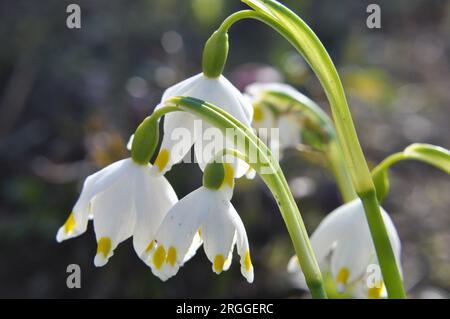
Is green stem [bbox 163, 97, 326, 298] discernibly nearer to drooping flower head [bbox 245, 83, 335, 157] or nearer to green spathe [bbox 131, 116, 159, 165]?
green spathe [bbox 131, 116, 159, 165]

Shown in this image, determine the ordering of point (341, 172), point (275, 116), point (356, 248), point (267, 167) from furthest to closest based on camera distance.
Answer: point (275, 116)
point (341, 172)
point (356, 248)
point (267, 167)

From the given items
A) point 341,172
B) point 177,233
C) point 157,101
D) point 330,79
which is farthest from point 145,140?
point 157,101

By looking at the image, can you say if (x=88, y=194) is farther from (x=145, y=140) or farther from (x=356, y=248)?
(x=356, y=248)

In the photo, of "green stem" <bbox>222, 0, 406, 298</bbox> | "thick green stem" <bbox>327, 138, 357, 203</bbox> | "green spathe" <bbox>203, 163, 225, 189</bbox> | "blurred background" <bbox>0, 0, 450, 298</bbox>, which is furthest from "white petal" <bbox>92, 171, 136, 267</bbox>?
"blurred background" <bbox>0, 0, 450, 298</bbox>

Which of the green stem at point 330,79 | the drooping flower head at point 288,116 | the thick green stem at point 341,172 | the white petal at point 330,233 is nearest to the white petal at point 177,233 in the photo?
the green stem at point 330,79
